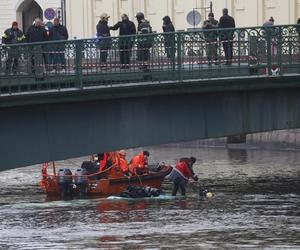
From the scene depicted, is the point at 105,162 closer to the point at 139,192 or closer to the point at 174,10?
the point at 139,192

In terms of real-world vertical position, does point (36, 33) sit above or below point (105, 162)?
above

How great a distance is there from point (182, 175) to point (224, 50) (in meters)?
12.0

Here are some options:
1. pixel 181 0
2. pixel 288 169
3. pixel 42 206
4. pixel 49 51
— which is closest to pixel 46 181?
pixel 42 206

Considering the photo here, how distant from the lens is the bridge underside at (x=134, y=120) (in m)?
33.4

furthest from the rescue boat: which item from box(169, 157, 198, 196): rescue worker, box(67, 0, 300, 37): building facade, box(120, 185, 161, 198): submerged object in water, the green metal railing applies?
box(67, 0, 300, 37): building facade

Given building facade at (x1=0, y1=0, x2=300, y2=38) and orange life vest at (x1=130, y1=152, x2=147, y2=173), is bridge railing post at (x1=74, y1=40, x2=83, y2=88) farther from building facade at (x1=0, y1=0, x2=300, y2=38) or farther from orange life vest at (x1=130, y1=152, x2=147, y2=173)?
building facade at (x1=0, y1=0, x2=300, y2=38)

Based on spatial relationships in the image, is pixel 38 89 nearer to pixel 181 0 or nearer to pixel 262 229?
pixel 262 229

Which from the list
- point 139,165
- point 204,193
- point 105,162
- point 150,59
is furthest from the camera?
point 105,162

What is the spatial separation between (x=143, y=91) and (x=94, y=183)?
16.7 metres

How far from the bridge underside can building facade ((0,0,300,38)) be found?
118ft

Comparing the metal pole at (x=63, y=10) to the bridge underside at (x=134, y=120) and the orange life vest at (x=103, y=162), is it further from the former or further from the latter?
the bridge underside at (x=134, y=120)

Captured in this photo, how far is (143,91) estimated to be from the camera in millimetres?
34781

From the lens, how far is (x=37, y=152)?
110 feet

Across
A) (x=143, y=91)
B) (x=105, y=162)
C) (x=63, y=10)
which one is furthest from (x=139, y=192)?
(x=63, y=10)
